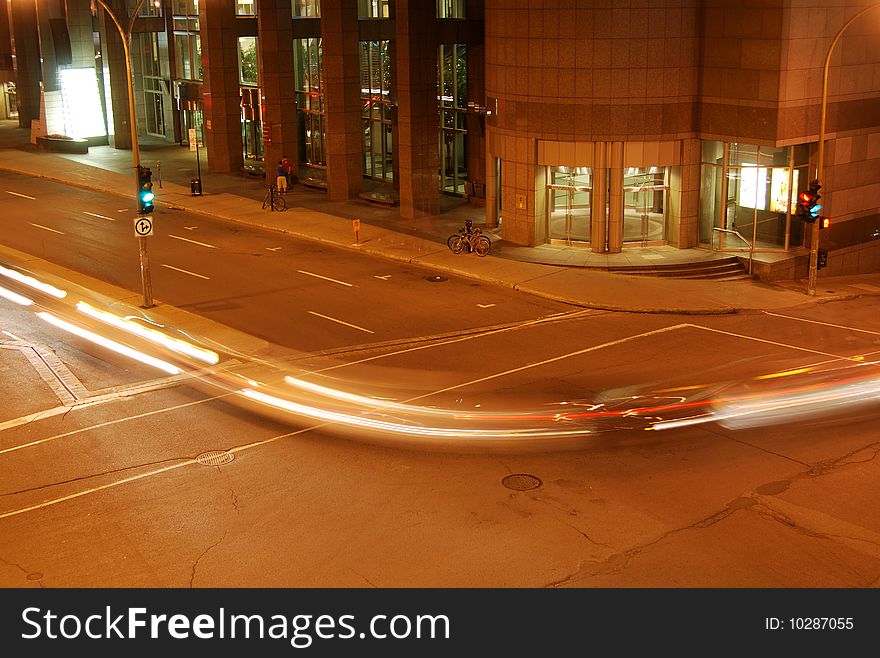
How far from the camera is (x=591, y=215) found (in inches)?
1451

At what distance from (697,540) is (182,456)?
357 inches

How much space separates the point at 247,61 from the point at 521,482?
43.8 m

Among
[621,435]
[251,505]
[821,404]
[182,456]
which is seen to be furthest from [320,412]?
[821,404]

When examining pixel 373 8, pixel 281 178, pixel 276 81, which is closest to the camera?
pixel 281 178

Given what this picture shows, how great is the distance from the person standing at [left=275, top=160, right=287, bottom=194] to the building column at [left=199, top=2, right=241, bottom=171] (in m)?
7.61

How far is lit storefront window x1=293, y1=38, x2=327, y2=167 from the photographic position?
53.0 meters

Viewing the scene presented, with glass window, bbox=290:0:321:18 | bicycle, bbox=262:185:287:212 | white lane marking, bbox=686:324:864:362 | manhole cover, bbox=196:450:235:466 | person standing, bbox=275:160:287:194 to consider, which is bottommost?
white lane marking, bbox=686:324:864:362

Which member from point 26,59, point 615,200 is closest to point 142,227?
point 615,200

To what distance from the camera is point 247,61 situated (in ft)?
185

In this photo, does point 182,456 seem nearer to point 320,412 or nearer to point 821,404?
point 320,412

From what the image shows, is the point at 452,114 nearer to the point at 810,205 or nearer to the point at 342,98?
the point at 342,98


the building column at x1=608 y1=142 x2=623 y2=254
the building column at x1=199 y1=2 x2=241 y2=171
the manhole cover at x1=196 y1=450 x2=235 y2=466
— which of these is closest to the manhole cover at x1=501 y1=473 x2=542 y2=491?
the manhole cover at x1=196 y1=450 x2=235 y2=466

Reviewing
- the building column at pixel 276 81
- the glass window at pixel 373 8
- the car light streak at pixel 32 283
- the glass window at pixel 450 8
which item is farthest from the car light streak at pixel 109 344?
the glass window at pixel 373 8

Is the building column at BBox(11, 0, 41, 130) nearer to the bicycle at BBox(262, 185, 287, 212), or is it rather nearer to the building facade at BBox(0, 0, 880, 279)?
the bicycle at BBox(262, 185, 287, 212)
